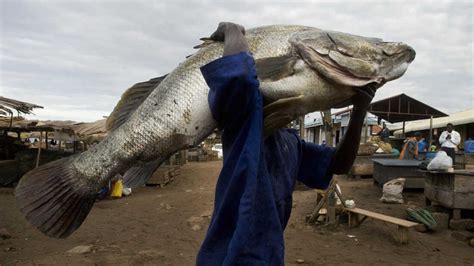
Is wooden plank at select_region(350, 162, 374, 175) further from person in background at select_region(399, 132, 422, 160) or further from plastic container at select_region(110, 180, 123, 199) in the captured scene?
plastic container at select_region(110, 180, 123, 199)

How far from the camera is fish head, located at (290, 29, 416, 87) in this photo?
1.72 metres

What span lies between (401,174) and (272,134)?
976cm

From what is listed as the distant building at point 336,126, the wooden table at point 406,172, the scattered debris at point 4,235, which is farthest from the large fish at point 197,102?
the distant building at point 336,126

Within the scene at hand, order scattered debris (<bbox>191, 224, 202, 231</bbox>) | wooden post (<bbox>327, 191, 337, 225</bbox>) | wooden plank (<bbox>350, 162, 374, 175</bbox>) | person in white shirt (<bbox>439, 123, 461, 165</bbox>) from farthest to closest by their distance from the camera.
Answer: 1. wooden plank (<bbox>350, 162, 374, 175</bbox>)
2. person in white shirt (<bbox>439, 123, 461, 165</bbox>)
3. scattered debris (<bbox>191, 224, 202, 231</bbox>)
4. wooden post (<bbox>327, 191, 337, 225</bbox>)

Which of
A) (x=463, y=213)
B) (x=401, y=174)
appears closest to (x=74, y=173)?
(x=463, y=213)

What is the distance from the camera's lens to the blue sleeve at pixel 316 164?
234 cm

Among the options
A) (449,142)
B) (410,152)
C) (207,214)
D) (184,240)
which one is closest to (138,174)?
(184,240)

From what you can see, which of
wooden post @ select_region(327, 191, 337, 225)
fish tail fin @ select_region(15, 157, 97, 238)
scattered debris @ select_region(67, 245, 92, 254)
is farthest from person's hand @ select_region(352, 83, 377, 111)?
wooden post @ select_region(327, 191, 337, 225)

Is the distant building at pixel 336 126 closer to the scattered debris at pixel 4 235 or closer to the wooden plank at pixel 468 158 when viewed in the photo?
the wooden plank at pixel 468 158

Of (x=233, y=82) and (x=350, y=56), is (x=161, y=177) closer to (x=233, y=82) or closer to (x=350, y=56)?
(x=350, y=56)

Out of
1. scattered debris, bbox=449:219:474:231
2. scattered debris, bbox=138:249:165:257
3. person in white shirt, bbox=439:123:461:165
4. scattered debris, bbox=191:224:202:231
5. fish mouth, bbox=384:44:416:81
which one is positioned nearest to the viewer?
fish mouth, bbox=384:44:416:81

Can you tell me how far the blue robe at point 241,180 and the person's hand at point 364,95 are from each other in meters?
0.53

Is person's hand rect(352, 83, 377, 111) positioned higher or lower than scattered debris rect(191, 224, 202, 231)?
higher

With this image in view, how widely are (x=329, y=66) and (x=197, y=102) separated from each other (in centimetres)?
60
